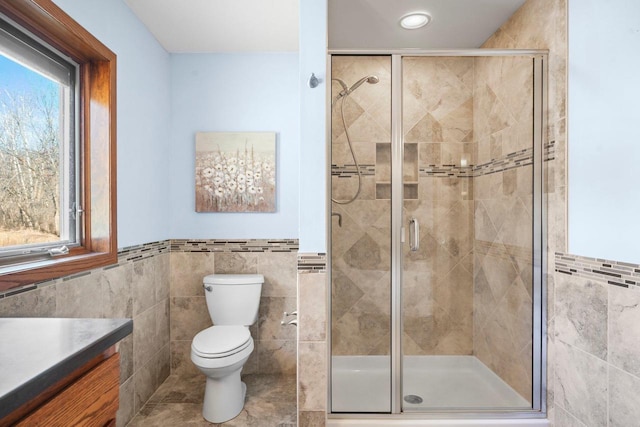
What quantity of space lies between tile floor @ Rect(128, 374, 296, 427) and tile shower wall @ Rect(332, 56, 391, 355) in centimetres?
66

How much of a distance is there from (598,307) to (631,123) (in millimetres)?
769

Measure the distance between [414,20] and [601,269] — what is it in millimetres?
1724

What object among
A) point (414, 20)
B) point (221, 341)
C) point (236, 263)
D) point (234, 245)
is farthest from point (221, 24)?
point (221, 341)

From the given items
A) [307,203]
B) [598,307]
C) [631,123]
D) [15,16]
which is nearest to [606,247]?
[598,307]

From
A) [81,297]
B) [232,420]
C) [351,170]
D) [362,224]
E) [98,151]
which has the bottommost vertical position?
[232,420]

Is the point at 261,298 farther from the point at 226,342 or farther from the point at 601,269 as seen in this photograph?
the point at 601,269

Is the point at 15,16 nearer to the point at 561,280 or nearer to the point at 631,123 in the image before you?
the point at 631,123

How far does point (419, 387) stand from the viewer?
1.81 metres

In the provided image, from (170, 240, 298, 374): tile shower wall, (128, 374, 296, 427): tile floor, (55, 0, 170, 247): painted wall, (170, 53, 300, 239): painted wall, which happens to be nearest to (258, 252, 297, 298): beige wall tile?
(170, 240, 298, 374): tile shower wall

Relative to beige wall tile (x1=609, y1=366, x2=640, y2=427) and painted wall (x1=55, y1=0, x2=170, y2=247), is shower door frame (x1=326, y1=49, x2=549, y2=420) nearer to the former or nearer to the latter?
beige wall tile (x1=609, y1=366, x2=640, y2=427)

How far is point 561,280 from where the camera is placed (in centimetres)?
168

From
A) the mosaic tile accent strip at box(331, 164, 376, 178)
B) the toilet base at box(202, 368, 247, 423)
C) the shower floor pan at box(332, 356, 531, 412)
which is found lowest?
the toilet base at box(202, 368, 247, 423)

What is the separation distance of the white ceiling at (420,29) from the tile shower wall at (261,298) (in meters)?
1.63

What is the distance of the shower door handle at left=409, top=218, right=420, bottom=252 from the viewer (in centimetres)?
182
